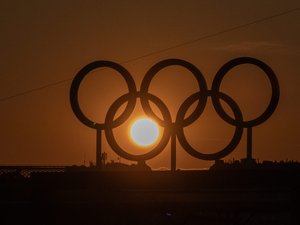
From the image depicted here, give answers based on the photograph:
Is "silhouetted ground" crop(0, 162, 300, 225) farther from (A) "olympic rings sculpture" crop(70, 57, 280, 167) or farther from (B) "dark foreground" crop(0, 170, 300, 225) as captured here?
(A) "olympic rings sculpture" crop(70, 57, 280, 167)

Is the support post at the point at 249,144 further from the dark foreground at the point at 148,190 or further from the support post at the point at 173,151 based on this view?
the dark foreground at the point at 148,190

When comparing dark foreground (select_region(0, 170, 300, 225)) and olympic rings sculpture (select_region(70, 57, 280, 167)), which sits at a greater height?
olympic rings sculpture (select_region(70, 57, 280, 167))

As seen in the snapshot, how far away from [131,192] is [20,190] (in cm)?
1249

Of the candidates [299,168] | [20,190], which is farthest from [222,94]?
[299,168]

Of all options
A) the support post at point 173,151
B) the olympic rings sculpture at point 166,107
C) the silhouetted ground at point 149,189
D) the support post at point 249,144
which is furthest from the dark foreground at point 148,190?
the support post at point 249,144

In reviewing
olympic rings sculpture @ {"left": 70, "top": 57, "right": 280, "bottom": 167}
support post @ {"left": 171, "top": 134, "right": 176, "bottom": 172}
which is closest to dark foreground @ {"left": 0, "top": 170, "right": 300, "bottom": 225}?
olympic rings sculpture @ {"left": 70, "top": 57, "right": 280, "bottom": 167}

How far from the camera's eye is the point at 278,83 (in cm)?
2780

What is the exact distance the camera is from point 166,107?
1064 inches

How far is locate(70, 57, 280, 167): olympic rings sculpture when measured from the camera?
87.7ft

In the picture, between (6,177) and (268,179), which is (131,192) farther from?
(6,177)

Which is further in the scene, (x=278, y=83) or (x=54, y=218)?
(x=278, y=83)

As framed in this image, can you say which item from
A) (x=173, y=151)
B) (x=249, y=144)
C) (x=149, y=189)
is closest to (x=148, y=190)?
(x=149, y=189)

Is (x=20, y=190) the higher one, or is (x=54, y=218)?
(x=20, y=190)

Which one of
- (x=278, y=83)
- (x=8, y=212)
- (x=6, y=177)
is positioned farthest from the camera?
(x=6, y=177)
